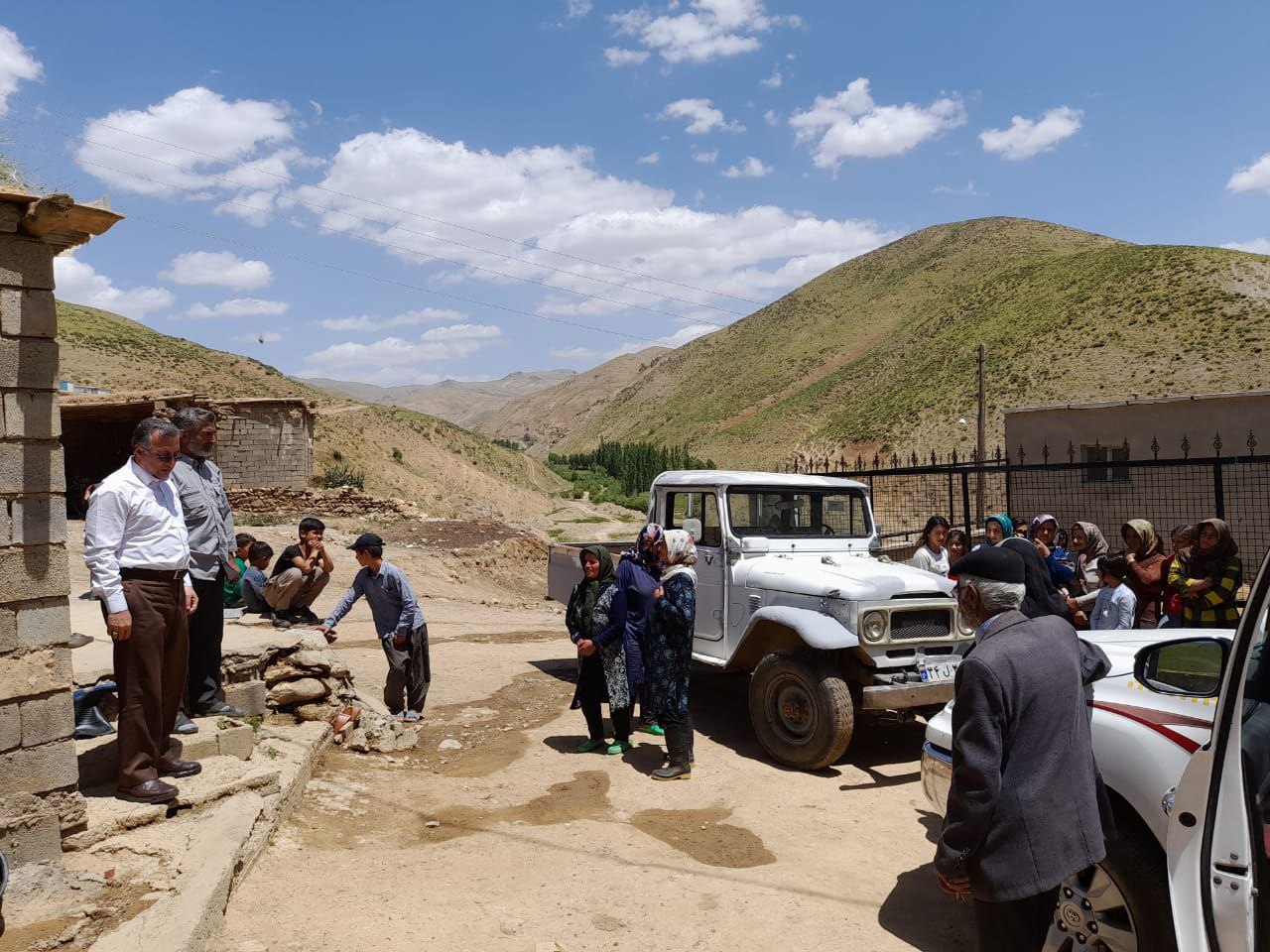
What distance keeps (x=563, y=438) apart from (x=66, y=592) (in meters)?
107

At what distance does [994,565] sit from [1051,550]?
668cm

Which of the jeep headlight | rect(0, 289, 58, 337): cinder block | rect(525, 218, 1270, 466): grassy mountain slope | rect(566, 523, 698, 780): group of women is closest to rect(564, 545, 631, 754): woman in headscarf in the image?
rect(566, 523, 698, 780): group of women

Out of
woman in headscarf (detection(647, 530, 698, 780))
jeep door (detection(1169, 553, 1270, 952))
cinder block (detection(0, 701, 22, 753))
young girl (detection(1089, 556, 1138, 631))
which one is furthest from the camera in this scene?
young girl (detection(1089, 556, 1138, 631))

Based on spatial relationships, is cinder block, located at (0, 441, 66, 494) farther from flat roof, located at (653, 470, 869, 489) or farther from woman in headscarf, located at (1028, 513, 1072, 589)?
woman in headscarf, located at (1028, 513, 1072, 589)

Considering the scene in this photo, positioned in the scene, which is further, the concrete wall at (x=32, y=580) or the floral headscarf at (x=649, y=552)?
the floral headscarf at (x=649, y=552)

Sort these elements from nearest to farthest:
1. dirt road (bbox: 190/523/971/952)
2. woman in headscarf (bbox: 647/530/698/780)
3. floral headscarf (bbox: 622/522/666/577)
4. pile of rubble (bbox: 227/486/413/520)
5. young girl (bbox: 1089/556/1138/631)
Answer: dirt road (bbox: 190/523/971/952) < woman in headscarf (bbox: 647/530/698/780) < floral headscarf (bbox: 622/522/666/577) < young girl (bbox: 1089/556/1138/631) < pile of rubble (bbox: 227/486/413/520)

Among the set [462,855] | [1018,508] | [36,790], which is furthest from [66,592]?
[1018,508]

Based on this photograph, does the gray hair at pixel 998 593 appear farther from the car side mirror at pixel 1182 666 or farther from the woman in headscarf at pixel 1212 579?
the woman in headscarf at pixel 1212 579

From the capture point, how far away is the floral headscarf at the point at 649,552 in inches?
261

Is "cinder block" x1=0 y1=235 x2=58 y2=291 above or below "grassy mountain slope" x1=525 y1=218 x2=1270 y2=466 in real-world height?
below

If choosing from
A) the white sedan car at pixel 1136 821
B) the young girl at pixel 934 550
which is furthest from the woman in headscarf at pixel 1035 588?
the young girl at pixel 934 550

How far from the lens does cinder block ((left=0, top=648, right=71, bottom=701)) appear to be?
3895mm

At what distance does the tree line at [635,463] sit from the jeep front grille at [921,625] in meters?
38.6

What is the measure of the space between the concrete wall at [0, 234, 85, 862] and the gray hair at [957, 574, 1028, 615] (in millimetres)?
3886
